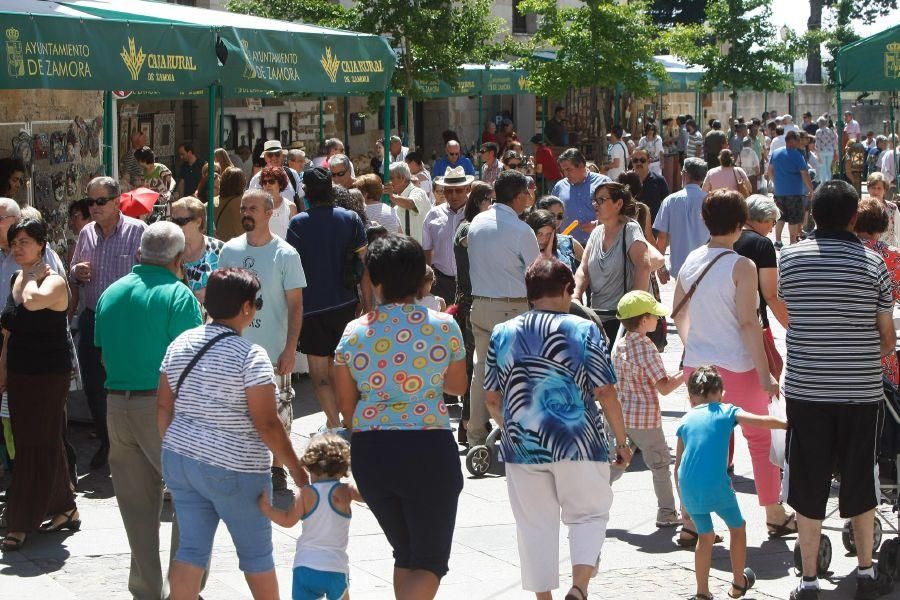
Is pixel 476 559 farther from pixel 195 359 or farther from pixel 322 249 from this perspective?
pixel 322 249

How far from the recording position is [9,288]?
775 cm

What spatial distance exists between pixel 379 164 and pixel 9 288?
1491cm

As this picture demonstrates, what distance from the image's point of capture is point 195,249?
823 cm

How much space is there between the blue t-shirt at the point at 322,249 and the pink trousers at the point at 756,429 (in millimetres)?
2616

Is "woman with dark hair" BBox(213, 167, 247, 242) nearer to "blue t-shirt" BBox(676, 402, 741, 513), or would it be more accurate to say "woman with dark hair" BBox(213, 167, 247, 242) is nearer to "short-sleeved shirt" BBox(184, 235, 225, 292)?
"short-sleeved shirt" BBox(184, 235, 225, 292)

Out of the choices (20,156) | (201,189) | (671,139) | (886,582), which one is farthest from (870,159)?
(886,582)

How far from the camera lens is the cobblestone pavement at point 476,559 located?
6.44m

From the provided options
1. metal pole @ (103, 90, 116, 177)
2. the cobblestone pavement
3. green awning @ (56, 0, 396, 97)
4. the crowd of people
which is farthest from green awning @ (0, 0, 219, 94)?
the cobblestone pavement

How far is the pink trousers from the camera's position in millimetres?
7051

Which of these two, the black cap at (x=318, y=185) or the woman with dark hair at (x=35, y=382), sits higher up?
the black cap at (x=318, y=185)

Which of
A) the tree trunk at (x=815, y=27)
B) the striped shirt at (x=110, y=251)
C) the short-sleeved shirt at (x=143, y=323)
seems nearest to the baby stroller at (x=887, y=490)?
the short-sleeved shirt at (x=143, y=323)

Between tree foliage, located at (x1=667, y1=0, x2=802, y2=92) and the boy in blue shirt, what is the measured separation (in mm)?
29675

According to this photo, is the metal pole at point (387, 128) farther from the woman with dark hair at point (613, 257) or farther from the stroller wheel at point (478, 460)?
the stroller wheel at point (478, 460)

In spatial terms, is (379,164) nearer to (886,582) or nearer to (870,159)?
(870,159)
